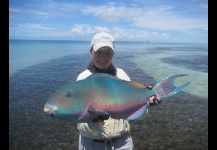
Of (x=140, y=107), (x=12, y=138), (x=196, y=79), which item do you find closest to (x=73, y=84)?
(x=140, y=107)

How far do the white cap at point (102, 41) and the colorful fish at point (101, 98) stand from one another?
62 cm

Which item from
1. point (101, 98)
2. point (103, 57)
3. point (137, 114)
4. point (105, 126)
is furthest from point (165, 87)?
point (105, 126)

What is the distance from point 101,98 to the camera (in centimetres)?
202

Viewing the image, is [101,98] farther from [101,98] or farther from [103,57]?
[103,57]

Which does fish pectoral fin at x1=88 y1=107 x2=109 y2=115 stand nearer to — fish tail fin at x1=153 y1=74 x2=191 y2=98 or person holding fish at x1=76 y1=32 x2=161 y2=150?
fish tail fin at x1=153 y1=74 x2=191 y2=98

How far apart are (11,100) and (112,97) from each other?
9.22 meters

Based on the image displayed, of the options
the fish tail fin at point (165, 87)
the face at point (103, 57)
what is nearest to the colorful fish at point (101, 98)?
the fish tail fin at point (165, 87)

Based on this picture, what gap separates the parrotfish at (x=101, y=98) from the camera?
1.92m

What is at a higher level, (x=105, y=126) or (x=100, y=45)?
(x=100, y=45)

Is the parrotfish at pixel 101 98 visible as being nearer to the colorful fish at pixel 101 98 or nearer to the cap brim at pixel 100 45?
the colorful fish at pixel 101 98

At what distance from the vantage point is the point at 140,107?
85.9 inches

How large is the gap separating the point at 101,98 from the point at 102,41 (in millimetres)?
875

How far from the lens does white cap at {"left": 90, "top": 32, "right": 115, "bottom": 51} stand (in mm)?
2664
